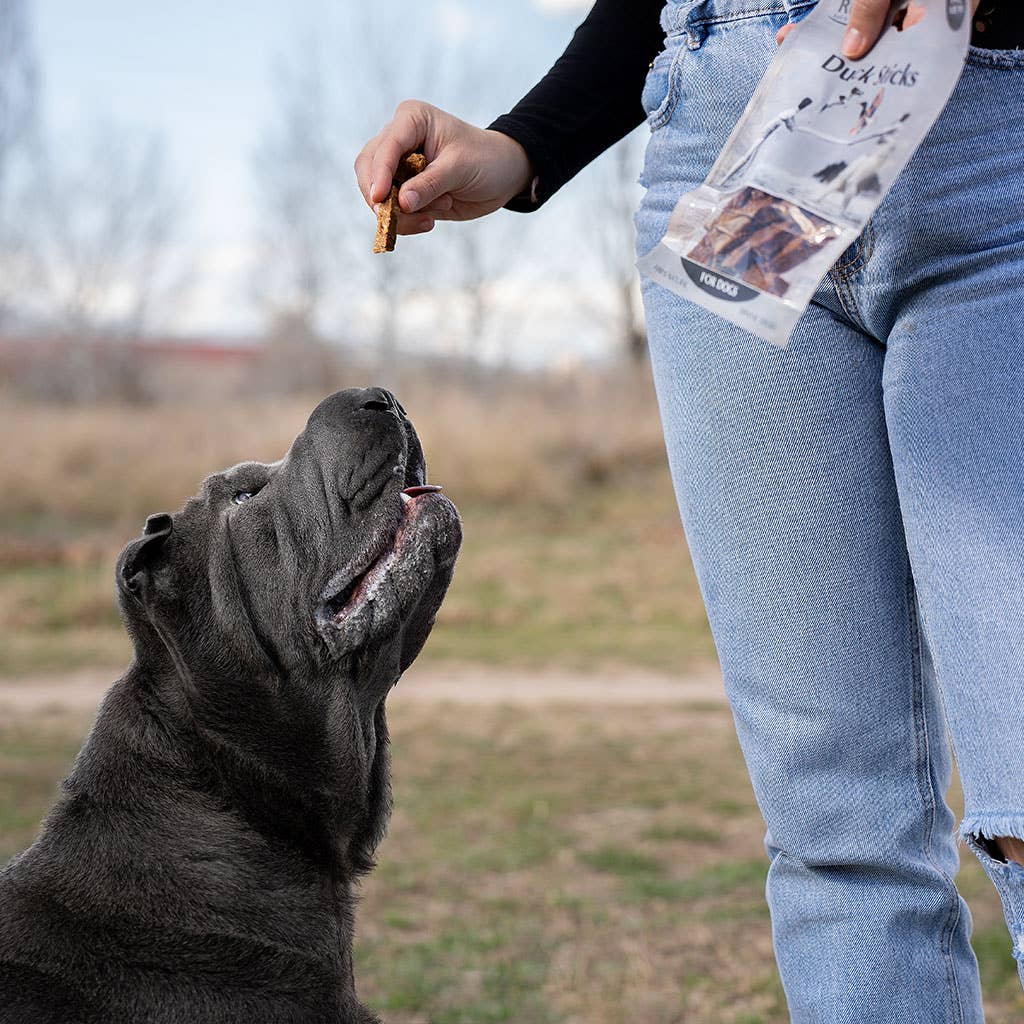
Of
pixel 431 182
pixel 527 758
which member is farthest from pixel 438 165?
pixel 527 758

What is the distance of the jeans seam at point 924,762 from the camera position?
1.66 metres

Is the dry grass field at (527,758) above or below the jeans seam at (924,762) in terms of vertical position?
below

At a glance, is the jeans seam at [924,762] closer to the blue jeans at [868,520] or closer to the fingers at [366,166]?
the blue jeans at [868,520]

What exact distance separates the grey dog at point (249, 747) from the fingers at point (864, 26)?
3.68ft

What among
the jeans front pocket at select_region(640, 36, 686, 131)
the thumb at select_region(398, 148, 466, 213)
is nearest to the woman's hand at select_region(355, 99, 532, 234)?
the thumb at select_region(398, 148, 466, 213)

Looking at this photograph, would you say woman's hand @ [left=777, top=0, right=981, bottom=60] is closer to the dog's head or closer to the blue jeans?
the blue jeans

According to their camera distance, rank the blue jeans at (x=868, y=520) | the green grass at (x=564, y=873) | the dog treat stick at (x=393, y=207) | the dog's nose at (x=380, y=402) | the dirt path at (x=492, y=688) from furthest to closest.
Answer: the dirt path at (x=492, y=688) < the green grass at (x=564, y=873) < the dog's nose at (x=380, y=402) < the dog treat stick at (x=393, y=207) < the blue jeans at (x=868, y=520)

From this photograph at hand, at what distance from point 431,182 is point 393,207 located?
8 centimetres

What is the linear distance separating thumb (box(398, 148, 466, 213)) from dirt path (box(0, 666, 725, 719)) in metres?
5.91

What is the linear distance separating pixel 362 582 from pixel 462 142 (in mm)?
804

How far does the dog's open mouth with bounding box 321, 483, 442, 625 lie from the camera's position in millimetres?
2172

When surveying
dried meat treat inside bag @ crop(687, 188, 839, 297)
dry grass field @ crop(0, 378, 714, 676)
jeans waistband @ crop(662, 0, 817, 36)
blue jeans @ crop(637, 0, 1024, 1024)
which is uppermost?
jeans waistband @ crop(662, 0, 817, 36)

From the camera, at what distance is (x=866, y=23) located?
55.2 inches

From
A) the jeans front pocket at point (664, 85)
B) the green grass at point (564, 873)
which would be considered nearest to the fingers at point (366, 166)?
the jeans front pocket at point (664, 85)
